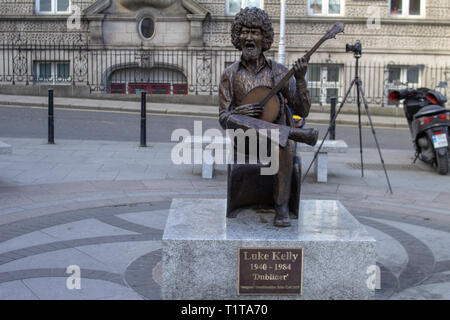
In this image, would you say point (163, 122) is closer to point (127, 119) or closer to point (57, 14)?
point (127, 119)

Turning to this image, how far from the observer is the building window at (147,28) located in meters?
24.7

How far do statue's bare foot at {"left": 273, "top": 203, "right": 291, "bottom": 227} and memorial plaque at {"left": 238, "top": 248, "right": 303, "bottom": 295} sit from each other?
437mm

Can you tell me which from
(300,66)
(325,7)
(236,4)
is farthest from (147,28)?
(300,66)

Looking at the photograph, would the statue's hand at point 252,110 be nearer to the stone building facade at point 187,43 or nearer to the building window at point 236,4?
the stone building facade at point 187,43

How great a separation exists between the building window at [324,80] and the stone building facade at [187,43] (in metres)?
0.04

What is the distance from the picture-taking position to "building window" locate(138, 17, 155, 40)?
24719mm

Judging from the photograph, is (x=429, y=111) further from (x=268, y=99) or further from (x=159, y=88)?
(x=159, y=88)

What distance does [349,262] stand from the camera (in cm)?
514

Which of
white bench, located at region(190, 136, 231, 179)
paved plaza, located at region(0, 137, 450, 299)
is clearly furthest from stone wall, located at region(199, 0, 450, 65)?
white bench, located at region(190, 136, 231, 179)

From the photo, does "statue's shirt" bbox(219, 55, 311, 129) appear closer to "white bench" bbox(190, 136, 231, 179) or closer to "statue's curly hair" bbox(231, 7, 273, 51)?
"statue's curly hair" bbox(231, 7, 273, 51)

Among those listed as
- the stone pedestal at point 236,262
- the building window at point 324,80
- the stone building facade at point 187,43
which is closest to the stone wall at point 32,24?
the stone building facade at point 187,43
